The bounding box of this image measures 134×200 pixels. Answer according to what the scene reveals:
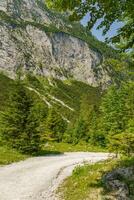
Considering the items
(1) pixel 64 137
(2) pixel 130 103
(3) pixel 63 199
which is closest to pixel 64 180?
(3) pixel 63 199

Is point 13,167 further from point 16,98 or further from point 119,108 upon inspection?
point 119,108

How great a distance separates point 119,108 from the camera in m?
60.9

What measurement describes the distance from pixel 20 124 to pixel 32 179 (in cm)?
1702

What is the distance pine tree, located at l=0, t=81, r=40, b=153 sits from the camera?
116 feet

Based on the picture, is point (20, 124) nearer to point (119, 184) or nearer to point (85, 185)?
point (85, 185)

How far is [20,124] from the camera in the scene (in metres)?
37.6

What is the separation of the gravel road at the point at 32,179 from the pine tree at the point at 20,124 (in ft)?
22.5

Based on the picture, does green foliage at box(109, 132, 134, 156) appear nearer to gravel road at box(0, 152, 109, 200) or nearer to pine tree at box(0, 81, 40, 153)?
gravel road at box(0, 152, 109, 200)

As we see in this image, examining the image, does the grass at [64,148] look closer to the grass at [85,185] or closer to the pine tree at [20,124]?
the pine tree at [20,124]

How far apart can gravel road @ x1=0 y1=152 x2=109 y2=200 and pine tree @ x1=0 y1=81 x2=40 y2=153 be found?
6.86 meters

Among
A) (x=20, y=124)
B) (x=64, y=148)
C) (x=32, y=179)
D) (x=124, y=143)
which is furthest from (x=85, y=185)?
(x=64, y=148)

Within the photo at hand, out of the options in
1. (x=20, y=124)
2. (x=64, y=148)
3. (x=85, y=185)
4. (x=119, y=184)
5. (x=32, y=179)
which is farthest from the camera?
(x=64, y=148)

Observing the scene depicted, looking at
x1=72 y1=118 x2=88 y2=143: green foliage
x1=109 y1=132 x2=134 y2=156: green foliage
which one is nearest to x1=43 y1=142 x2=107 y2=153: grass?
x1=109 y1=132 x2=134 y2=156: green foliage

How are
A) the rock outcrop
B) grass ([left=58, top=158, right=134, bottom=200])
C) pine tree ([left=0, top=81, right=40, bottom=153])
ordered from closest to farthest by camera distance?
the rock outcrop, grass ([left=58, top=158, right=134, bottom=200]), pine tree ([left=0, top=81, right=40, bottom=153])
